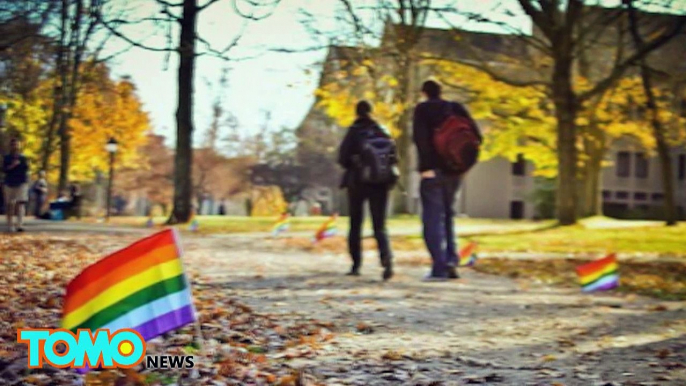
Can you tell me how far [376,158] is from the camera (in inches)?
365

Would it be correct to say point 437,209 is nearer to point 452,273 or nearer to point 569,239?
point 452,273

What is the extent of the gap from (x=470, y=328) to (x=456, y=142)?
11.0 feet

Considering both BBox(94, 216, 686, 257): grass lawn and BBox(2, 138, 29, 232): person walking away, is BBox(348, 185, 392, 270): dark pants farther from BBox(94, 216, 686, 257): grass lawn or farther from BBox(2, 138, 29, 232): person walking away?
BBox(2, 138, 29, 232): person walking away

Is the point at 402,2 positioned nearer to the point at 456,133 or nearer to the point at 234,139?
the point at 456,133

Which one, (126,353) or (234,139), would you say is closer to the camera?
(126,353)

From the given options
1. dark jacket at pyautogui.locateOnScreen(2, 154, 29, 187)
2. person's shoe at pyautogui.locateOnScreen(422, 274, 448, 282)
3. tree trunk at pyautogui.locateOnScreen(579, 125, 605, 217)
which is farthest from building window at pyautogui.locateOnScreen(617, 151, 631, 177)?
person's shoe at pyautogui.locateOnScreen(422, 274, 448, 282)

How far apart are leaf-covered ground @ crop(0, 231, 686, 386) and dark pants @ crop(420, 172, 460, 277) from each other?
0.40m

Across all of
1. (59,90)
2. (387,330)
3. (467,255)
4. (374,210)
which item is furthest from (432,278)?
(59,90)

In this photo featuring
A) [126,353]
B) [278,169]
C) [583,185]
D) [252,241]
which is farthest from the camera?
[278,169]

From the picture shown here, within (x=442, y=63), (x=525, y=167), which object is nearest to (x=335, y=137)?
(x=525, y=167)

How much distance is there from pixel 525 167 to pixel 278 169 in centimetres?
1743

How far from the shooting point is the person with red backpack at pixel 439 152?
9.25 metres

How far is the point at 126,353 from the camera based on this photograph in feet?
13.2

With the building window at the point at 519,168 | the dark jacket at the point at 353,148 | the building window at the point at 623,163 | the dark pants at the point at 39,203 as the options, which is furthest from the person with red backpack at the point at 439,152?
the building window at the point at 623,163
